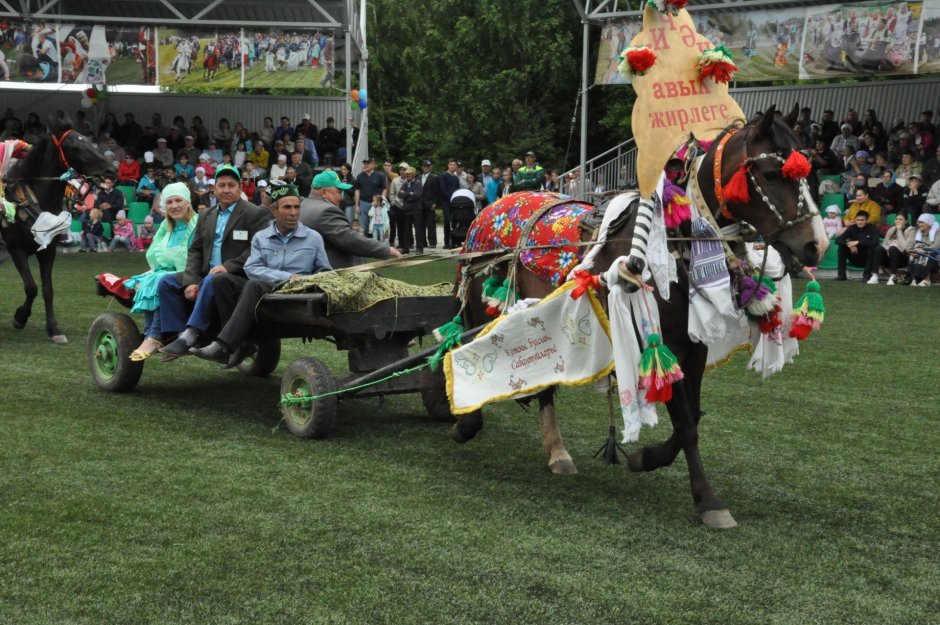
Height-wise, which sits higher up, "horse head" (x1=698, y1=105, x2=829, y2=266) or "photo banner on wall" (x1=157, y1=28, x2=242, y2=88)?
"photo banner on wall" (x1=157, y1=28, x2=242, y2=88)

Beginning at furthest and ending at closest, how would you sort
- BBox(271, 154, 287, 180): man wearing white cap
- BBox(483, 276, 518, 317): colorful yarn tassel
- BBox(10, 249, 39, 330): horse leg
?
BBox(271, 154, 287, 180): man wearing white cap
BBox(10, 249, 39, 330): horse leg
BBox(483, 276, 518, 317): colorful yarn tassel

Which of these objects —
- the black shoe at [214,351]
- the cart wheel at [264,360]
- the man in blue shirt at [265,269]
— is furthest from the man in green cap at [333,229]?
the cart wheel at [264,360]

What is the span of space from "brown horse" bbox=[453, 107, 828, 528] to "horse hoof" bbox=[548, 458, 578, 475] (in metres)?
0.54

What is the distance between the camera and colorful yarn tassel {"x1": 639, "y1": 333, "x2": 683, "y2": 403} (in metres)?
4.80

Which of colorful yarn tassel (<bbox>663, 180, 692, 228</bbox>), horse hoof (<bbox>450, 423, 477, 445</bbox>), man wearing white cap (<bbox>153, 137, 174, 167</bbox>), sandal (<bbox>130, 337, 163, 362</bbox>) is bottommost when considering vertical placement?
horse hoof (<bbox>450, 423, 477, 445</bbox>)

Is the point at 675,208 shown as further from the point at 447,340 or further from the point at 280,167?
the point at 280,167

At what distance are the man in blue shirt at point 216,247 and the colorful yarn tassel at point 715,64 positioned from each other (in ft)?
11.7

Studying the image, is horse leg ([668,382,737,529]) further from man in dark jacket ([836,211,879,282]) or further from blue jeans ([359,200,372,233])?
blue jeans ([359,200,372,233])

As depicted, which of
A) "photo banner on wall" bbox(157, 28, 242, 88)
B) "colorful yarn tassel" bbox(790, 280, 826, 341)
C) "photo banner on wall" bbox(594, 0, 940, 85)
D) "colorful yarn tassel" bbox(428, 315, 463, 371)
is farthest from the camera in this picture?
"photo banner on wall" bbox(157, 28, 242, 88)

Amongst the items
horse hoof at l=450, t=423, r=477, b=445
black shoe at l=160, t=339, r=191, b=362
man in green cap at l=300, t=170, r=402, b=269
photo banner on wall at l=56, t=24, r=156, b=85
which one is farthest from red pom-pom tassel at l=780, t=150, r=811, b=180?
photo banner on wall at l=56, t=24, r=156, b=85

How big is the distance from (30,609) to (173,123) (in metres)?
25.6

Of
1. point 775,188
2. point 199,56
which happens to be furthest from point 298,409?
point 199,56

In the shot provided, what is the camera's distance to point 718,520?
5020mm

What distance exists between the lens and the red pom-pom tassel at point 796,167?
15.4ft
